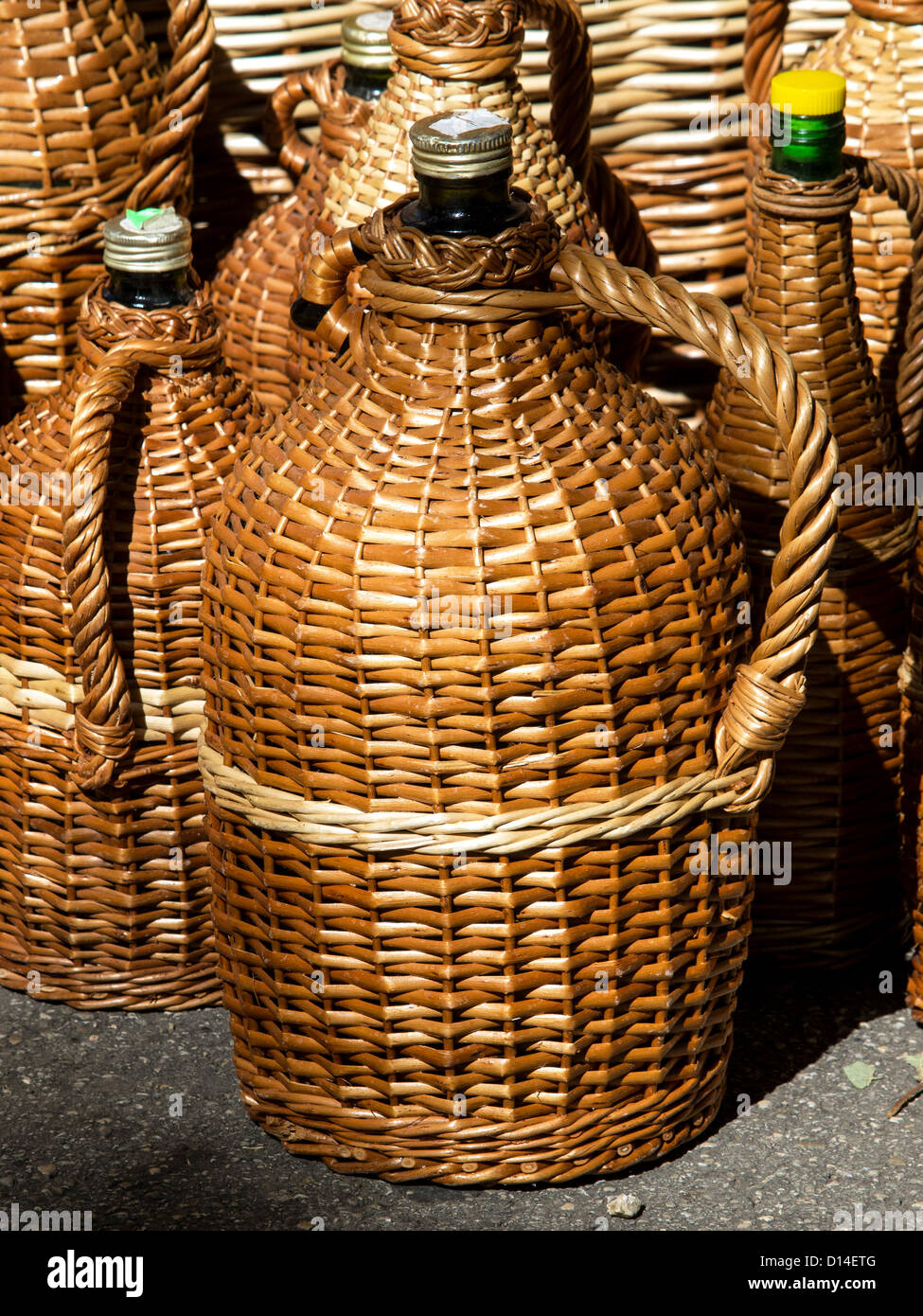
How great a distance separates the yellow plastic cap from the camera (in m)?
1.96

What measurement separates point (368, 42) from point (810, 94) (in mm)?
589

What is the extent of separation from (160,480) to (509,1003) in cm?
64

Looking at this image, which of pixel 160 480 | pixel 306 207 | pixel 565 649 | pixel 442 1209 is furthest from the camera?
pixel 306 207

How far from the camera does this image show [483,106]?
6.70 ft

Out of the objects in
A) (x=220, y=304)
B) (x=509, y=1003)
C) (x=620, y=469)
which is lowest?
(x=509, y=1003)

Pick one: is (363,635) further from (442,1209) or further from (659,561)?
(442,1209)

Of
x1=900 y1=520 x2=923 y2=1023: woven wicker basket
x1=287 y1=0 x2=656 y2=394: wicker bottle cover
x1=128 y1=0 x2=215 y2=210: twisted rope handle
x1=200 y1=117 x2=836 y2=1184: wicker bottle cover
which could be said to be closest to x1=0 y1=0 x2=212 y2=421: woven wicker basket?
x1=128 y1=0 x2=215 y2=210: twisted rope handle

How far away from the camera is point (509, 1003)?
71.0 inches

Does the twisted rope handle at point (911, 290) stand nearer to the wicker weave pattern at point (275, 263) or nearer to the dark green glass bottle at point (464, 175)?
the dark green glass bottle at point (464, 175)

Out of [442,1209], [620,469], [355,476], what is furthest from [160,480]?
[442,1209]

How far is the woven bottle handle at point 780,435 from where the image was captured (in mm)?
1728

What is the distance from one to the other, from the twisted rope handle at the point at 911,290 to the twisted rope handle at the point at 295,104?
0.64 m

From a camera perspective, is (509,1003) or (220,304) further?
(220,304)

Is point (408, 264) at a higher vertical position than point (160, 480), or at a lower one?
higher
